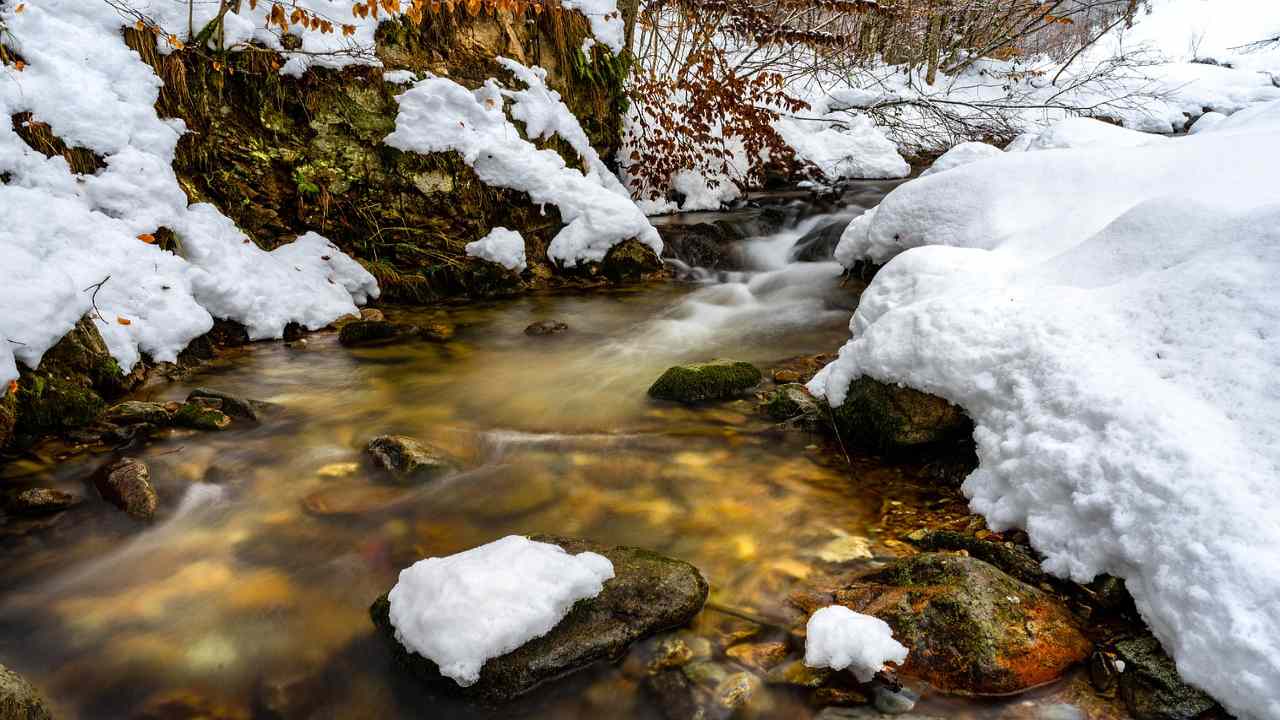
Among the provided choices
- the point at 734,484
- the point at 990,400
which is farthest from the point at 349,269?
the point at 990,400

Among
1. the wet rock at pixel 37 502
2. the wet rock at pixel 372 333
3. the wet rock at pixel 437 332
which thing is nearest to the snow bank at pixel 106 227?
the wet rock at pixel 372 333

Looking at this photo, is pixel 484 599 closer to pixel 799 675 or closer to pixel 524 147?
pixel 799 675

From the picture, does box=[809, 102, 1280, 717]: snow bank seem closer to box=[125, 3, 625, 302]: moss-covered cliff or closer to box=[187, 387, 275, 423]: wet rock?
box=[187, 387, 275, 423]: wet rock

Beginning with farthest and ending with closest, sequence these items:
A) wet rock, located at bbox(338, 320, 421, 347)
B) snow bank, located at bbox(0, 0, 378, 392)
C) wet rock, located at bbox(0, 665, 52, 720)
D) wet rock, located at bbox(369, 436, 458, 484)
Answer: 1. wet rock, located at bbox(338, 320, 421, 347)
2. snow bank, located at bbox(0, 0, 378, 392)
3. wet rock, located at bbox(369, 436, 458, 484)
4. wet rock, located at bbox(0, 665, 52, 720)

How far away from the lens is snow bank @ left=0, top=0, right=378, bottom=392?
3230mm

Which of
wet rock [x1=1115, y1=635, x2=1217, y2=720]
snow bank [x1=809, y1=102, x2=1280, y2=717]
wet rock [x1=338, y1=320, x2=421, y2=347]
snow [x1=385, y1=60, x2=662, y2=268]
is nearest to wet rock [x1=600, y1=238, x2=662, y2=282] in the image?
snow [x1=385, y1=60, x2=662, y2=268]

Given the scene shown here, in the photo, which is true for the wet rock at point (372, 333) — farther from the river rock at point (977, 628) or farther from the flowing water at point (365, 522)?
the river rock at point (977, 628)

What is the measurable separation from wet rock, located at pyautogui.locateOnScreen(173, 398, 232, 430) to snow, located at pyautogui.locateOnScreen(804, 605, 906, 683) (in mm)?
3234

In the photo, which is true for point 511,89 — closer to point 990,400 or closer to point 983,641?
point 990,400

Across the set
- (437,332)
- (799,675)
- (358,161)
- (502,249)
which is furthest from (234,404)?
(799,675)

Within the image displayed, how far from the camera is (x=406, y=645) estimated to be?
1920mm

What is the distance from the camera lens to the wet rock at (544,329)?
17.3ft

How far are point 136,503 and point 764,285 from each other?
5.69m

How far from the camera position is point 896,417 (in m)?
2.88
